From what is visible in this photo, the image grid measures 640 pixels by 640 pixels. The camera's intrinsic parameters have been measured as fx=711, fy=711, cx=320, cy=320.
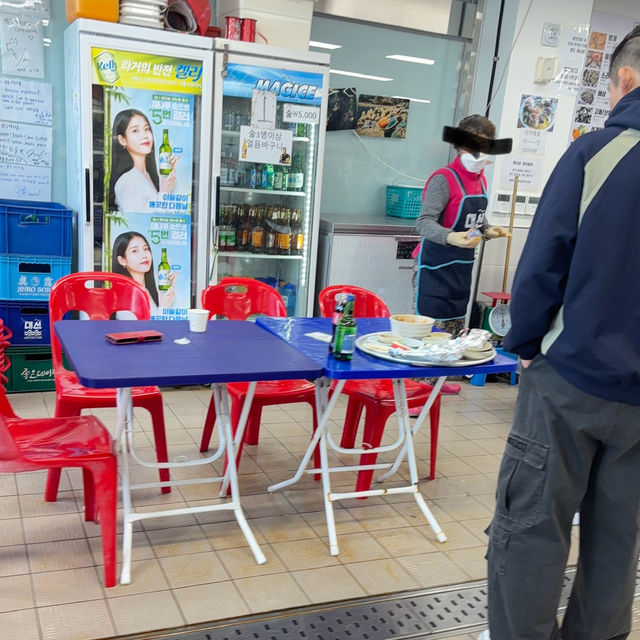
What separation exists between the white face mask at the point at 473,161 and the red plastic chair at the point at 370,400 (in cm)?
108

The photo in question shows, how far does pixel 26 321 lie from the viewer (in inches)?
172

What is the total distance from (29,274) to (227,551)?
235 centimetres

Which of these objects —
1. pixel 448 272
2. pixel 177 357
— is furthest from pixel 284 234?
pixel 177 357

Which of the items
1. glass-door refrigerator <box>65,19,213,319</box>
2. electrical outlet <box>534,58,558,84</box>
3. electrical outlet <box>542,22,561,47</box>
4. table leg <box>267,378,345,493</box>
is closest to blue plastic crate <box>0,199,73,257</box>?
glass-door refrigerator <box>65,19,213,319</box>

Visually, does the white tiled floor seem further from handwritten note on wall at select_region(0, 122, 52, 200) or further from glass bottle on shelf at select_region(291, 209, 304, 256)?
handwritten note on wall at select_region(0, 122, 52, 200)

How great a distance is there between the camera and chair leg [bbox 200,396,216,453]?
3654mm

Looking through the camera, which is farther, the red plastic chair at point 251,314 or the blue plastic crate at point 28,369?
the blue plastic crate at point 28,369

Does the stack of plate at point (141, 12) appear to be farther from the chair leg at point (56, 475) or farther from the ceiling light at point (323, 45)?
the chair leg at point (56, 475)

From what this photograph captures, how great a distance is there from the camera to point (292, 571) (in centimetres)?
277

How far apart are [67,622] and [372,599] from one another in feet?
3.52

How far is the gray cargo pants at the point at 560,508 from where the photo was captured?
195 centimetres

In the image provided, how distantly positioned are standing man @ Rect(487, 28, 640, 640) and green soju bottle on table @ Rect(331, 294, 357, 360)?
708 millimetres

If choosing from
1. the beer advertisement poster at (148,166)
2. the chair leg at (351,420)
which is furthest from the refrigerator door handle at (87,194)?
the chair leg at (351,420)

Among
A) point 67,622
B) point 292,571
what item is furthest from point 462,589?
point 67,622
